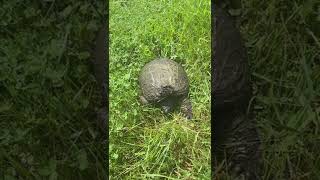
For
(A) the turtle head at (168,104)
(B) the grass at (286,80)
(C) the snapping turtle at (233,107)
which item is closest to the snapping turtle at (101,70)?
(A) the turtle head at (168,104)

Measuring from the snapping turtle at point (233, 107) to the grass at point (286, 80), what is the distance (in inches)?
2.0

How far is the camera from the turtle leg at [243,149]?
370cm

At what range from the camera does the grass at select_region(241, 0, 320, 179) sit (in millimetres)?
3670

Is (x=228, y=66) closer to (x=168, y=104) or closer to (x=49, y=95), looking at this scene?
(x=168, y=104)

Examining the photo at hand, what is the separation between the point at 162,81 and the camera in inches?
146

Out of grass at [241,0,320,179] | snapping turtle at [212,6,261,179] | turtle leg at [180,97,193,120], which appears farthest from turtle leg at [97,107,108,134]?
grass at [241,0,320,179]

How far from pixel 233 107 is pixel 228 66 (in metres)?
0.20

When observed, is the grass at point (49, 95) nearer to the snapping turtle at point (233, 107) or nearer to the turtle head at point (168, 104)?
the turtle head at point (168, 104)

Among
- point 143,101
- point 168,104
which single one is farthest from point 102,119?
point 168,104

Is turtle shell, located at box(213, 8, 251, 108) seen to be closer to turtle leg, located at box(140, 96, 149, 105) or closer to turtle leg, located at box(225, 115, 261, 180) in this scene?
turtle leg, located at box(225, 115, 261, 180)

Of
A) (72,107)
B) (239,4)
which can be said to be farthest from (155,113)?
(239,4)

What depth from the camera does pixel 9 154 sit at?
3750mm

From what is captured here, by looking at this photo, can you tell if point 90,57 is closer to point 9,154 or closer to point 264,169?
point 9,154

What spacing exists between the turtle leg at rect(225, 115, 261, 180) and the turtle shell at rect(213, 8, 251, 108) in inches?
4.4
